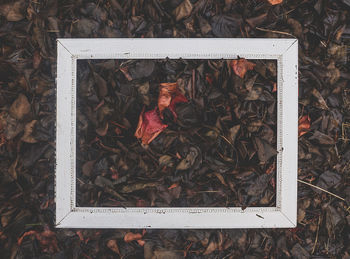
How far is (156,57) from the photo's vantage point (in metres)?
0.78

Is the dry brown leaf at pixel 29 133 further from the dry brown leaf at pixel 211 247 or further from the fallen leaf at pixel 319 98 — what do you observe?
the fallen leaf at pixel 319 98

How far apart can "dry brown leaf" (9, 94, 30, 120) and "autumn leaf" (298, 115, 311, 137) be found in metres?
0.94

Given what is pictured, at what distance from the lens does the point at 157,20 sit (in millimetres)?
818

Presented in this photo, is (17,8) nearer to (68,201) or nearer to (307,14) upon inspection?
(68,201)

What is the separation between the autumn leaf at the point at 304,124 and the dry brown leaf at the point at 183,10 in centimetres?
53

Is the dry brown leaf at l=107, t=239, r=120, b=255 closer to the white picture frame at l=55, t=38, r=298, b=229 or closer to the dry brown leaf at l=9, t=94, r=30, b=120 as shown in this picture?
the white picture frame at l=55, t=38, r=298, b=229

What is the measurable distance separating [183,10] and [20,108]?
2.10ft

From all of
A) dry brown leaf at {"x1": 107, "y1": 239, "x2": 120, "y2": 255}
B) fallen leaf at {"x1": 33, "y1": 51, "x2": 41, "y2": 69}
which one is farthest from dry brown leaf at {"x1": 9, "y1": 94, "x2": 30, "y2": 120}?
dry brown leaf at {"x1": 107, "y1": 239, "x2": 120, "y2": 255}

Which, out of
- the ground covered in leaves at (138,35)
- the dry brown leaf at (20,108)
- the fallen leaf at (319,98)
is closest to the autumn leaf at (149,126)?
the ground covered in leaves at (138,35)

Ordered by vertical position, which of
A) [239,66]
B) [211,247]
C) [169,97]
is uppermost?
[239,66]

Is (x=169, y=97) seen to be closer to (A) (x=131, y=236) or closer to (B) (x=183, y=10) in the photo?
(B) (x=183, y=10)

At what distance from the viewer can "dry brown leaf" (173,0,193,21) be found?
79cm

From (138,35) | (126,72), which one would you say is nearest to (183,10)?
(138,35)

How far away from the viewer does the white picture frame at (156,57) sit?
78cm
